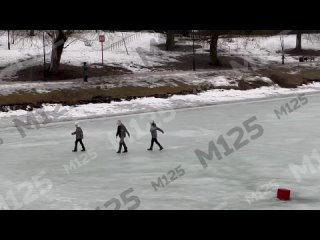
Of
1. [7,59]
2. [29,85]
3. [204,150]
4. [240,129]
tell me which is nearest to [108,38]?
[7,59]

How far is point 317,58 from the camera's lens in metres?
53.4

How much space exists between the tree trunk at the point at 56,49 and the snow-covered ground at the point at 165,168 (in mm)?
12526

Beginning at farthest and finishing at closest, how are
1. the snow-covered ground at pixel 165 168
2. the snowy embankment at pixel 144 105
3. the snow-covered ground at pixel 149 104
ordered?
the snow-covered ground at pixel 149 104 → the snowy embankment at pixel 144 105 → the snow-covered ground at pixel 165 168

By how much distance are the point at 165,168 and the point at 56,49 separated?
76.2 ft

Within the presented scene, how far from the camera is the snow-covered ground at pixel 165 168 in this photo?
12.5 m

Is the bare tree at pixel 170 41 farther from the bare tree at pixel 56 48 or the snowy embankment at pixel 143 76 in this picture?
the bare tree at pixel 56 48

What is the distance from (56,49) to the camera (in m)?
36.7

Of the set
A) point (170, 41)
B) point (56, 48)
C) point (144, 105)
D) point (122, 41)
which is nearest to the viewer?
point (144, 105)

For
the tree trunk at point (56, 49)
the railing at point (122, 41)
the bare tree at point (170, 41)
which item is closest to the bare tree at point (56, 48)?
the tree trunk at point (56, 49)

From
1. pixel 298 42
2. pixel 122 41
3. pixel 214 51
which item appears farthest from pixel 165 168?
pixel 298 42

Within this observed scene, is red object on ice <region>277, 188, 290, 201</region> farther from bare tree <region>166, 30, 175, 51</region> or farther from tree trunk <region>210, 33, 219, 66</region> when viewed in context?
bare tree <region>166, 30, 175, 51</region>

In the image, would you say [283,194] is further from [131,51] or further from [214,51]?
[131,51]
